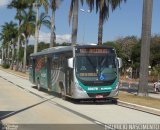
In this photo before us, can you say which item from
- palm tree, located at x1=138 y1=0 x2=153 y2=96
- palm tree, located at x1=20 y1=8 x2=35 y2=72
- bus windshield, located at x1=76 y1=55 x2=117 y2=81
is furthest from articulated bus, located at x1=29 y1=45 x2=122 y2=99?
palm tree, located at x1=20 y1=8 x2=35 y2=72

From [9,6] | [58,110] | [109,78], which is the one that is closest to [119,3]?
[109,78]

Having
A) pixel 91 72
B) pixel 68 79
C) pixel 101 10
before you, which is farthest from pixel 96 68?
pixel 101 10

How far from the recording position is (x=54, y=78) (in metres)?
30.0

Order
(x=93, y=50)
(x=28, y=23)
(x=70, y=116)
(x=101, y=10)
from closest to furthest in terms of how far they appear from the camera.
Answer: (x=70, y=116) < (x=93, y=50) < (x=101, y=10) < (x=28, y=23)

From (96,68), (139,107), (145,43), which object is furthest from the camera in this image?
(145,43)

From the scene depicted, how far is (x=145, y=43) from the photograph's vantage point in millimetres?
30141

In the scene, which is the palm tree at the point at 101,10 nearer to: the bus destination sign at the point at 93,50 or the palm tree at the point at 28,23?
the bus destination sign at the point at 93,50

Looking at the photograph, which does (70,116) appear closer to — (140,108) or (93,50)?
(140,108)

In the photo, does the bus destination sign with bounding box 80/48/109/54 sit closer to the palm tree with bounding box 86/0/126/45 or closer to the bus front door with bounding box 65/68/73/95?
the bus front door with bounding box 65/68/73/95

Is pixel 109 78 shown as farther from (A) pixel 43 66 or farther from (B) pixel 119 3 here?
(B) pixel 119 3

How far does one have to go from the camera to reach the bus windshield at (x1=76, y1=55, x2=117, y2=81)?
24.9 meters

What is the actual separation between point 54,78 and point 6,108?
8.51 m

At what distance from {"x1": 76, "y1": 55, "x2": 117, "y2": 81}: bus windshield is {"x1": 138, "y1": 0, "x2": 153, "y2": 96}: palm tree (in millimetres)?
5378

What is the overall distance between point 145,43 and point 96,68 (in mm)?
6288
